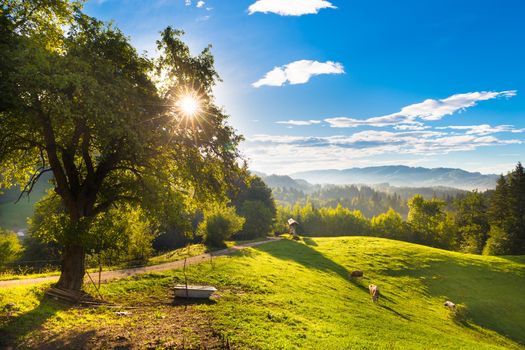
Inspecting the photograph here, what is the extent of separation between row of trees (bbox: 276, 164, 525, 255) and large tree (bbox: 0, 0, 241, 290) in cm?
8991

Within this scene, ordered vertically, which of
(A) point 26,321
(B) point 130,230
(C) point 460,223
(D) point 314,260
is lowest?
(C) point 460,223

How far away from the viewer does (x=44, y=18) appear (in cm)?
2003

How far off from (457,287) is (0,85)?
58.2m

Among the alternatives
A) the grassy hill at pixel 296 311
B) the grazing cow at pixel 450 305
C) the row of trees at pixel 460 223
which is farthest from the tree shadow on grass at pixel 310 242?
the row of trees at pixel 460 223

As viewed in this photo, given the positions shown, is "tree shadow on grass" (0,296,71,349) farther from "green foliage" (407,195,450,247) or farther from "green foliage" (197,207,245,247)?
"green foliage" (407,195,450,247)

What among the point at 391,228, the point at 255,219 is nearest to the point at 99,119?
the point at 255,219

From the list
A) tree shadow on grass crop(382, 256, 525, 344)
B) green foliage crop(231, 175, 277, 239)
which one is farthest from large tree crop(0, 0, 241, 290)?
green foliage crop(231, 175, 277, 239)

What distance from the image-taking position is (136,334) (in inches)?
575

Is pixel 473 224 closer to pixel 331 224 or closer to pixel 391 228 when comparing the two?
pixel 391 228

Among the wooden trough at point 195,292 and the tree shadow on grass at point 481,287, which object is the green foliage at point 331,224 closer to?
the tree shadow on grass at point 481,287

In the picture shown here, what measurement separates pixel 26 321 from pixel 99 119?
11.1 meters

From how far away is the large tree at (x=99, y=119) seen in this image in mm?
14836

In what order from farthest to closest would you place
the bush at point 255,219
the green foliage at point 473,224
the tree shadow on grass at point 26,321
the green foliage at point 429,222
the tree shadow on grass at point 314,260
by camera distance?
1. the green foliage at point 429,222
2. the green foliage at point 473,224
3. the bush at point 255,219
4. the tree shadow on grass at point 314,260
5. the tree shadow on grass at point 26,321

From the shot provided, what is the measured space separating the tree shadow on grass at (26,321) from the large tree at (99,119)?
2602 millimetres
